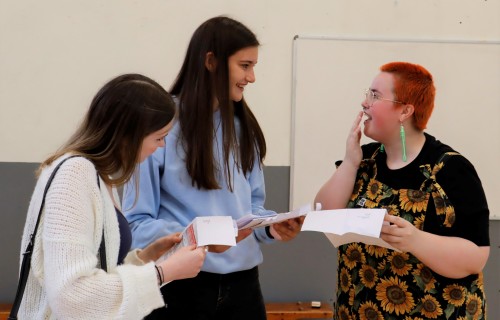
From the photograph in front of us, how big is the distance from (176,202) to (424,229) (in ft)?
2.45

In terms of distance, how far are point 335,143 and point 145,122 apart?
1.99m

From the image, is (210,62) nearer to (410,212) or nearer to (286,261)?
(410,212)

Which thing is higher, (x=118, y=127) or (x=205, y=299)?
(x=118, y=127)

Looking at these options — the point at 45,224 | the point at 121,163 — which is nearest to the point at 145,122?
the point at 121,163

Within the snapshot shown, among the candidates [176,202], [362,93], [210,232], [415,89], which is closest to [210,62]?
[176,202]

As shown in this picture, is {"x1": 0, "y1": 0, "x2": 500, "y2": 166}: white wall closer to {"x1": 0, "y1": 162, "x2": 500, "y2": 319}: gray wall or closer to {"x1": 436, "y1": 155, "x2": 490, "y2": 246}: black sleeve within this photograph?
{"x1": 0, "y1": 162, "x2": 500, "y2": 319}: gray wall

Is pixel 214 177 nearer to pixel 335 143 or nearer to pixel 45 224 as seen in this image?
pixel 45 224

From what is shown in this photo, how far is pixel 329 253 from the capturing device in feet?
11.0

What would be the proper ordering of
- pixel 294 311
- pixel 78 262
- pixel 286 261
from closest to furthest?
pixel 78 262 < pixel 294 311 < pixel 286 261

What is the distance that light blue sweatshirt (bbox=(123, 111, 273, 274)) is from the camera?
6.04ft

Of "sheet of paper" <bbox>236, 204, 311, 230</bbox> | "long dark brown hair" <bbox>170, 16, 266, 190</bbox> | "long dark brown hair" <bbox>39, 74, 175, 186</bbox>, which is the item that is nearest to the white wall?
"long dark brown hair" <bbox>170, 16, 266, 190</bbox>

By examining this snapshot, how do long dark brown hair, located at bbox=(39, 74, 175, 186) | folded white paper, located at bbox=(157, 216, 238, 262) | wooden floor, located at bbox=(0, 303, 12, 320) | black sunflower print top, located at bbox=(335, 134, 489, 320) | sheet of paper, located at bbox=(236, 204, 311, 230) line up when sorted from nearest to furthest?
long dark brown hair, located at bbox=(39, 74, 175, 186) → folded white paper, located at bbox=(157, 216, 238, 262) → sheet of paper, located at bbox=(236, 204, 311, 230) → black sunflower print top, located at bbox=(335, 134, 489, 320) → wooden floor, located at bbox=(0, 303, 12, 320)

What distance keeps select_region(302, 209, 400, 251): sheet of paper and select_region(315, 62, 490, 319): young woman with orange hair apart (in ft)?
0.25

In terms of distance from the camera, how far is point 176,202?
1.90 m
